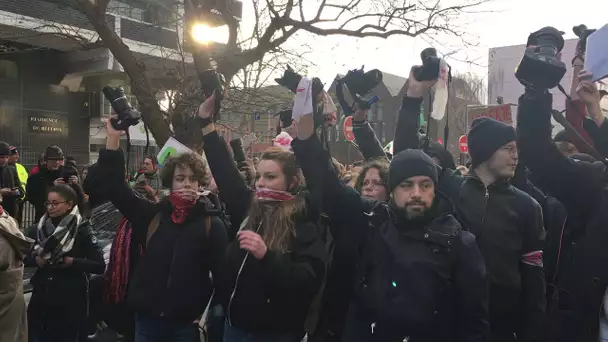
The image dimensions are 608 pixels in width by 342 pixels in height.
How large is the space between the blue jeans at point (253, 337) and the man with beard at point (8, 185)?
685cm

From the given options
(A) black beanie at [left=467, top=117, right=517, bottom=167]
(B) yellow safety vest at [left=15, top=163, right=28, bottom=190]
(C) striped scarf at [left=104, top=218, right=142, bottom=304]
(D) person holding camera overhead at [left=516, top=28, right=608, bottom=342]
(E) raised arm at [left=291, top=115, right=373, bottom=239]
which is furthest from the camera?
(B) yellow safety vest at [left=15, top=163, right=28, bottom=190]

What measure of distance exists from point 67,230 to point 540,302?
11.3ft

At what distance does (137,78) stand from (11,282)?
17.1 ft

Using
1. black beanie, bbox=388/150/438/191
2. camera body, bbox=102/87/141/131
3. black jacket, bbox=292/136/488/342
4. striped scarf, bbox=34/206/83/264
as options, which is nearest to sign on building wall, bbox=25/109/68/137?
striped scarf, bbox=34/206/83/264

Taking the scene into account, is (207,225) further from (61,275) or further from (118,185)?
(61,275)

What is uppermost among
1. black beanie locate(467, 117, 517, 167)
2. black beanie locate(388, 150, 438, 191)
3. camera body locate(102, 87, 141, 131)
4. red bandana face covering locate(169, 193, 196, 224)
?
camera body locate(102, 87, 141, 131)

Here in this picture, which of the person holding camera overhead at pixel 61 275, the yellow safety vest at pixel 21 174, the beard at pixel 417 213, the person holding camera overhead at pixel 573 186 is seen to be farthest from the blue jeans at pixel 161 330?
the yellow safety vest at pixel 21 174

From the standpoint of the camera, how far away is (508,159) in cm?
297

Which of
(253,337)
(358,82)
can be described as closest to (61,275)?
(253,337)

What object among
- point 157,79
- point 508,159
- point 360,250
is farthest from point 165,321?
point 157,79

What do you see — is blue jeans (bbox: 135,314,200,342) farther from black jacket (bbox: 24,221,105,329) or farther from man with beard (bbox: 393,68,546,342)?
man with beard (bbox: 393,68,546,342)

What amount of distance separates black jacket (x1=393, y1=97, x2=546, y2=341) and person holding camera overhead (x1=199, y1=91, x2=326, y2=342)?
87 centimetres

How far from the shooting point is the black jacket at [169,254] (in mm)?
3189

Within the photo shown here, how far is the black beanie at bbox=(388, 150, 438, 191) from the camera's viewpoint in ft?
8.50
